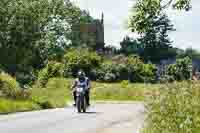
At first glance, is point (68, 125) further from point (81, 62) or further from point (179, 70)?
point (179, 70)

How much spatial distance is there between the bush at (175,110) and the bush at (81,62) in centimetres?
5564

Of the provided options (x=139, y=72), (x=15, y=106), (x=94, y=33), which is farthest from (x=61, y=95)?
(x=94, y=33)

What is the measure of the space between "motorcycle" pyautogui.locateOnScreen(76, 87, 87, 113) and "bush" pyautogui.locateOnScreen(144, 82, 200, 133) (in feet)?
50.6

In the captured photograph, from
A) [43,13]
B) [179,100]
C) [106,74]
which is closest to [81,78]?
[179,100]

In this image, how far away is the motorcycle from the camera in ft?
105

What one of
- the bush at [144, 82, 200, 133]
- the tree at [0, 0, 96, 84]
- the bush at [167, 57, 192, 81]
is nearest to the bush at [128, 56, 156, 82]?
the bush at [167, 57, 192, 81]

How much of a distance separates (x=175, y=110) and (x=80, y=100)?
16.9m

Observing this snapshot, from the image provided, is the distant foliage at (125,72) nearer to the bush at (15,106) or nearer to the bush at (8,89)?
the bush at (8,89)

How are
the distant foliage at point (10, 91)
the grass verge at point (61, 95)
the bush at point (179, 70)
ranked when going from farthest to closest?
the bush at point (179, 70) < the distant foliage at point (10, 91) < the grass verge at point (61, 95)

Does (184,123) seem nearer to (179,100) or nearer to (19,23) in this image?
(179,100)

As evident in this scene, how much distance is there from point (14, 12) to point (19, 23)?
2100 millimetres

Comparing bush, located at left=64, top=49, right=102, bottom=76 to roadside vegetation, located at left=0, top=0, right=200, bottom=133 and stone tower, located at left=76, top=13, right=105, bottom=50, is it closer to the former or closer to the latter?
roadside vegetation, located at left=0, top=0, right=200, bottom=133

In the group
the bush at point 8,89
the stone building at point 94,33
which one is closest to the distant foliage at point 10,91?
the bush at point 8,89

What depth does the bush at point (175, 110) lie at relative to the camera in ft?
47.2
